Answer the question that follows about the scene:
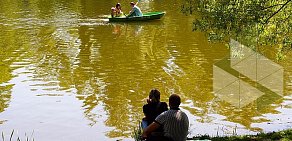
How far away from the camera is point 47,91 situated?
1892 centimetres

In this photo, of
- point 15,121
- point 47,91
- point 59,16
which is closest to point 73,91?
point 47,91

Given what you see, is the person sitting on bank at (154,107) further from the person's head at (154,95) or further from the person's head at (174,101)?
the person's head at (174,101)

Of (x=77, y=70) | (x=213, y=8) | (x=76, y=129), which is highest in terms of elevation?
(x=213, y=8)

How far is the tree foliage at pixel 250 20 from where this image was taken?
1549 cm

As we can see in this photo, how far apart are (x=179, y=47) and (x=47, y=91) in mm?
11187

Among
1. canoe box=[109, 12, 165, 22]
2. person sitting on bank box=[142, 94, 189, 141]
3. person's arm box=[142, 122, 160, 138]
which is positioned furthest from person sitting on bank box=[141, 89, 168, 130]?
canoe box=[109, 12, 165, 22]

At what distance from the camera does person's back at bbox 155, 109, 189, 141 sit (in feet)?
28.9

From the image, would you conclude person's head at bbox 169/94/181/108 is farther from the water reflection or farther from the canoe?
the canoe

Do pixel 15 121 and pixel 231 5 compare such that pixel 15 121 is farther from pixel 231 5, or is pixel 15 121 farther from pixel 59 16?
pixel 59 16

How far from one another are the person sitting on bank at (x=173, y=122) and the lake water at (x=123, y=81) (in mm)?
4923

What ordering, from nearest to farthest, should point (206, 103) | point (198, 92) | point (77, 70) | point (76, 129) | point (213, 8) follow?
point (76, 129) < point (213, 8) < point (206, 103) < point (198, 92) < point (77, 70)

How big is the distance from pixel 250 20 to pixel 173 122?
779cm

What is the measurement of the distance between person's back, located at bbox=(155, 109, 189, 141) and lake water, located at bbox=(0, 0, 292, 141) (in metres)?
4.95

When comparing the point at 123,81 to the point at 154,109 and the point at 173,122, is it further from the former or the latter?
the point at 173,122
